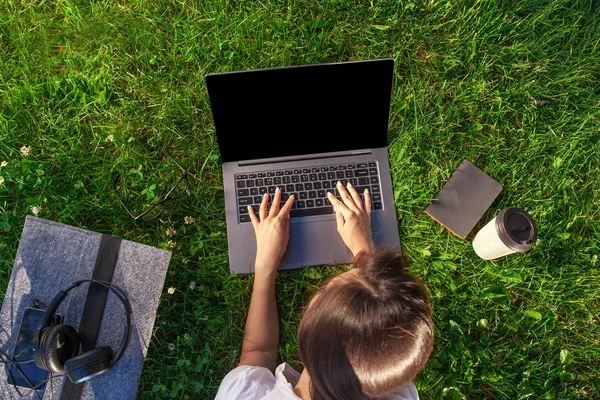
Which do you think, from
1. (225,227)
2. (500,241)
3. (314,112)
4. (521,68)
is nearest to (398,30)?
(521,68)

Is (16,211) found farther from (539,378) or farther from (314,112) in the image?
(539,378)

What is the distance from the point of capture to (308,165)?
5.89 feet

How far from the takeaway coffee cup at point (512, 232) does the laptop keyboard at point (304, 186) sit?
1.55 feet

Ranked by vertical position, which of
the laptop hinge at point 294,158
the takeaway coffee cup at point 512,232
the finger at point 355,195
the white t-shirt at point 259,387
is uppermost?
the laptop hinge at point 294,158

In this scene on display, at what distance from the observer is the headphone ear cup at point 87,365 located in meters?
1.43

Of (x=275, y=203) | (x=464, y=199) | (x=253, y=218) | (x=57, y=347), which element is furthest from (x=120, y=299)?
(x=464, y=199)

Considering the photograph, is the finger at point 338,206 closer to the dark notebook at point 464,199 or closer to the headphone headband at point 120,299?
the dark notebook at point 464,199

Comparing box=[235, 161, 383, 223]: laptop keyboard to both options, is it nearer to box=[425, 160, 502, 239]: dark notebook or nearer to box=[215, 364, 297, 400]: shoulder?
box=[425, 160, 502, 239]: dark notebook

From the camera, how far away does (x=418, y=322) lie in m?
1.29

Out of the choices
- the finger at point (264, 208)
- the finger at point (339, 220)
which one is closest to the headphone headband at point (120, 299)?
the finger at point (264, 208)

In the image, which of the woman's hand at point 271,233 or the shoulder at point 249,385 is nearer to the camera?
the shoulder at point 249,385

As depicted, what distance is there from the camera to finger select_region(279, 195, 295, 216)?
175cm

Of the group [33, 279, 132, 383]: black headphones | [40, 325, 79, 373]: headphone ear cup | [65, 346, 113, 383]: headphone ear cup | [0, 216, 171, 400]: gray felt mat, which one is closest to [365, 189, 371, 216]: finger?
[0, 216, 171, 400]: gray felt mat

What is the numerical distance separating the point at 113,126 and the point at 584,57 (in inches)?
93.1
